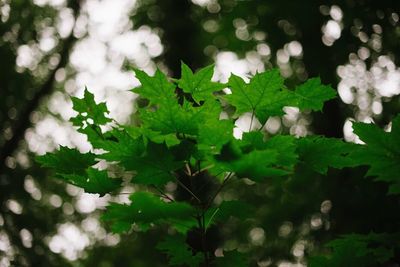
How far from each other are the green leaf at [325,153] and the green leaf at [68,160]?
906 millimetres

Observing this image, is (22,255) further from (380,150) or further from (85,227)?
(380,150)

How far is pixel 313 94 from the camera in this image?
1599 millimetres

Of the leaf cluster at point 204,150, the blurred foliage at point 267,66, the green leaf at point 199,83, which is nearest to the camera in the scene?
the leaf cluster at point 204,150

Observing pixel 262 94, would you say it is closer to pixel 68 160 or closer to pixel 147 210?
pixel 147 210

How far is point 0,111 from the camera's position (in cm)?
701

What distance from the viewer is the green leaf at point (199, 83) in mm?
1558

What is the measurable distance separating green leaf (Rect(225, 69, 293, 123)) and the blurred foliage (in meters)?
2.20

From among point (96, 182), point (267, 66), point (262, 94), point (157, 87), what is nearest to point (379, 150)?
point (262, 94)

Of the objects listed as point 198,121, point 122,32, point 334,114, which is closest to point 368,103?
point 334,114

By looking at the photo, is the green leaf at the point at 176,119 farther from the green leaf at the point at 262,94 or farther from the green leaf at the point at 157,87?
the green leaf at the point at 262,94

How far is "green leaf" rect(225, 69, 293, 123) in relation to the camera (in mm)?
1450

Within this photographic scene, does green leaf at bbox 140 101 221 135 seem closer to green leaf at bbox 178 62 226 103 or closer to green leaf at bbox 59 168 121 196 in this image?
green leaf at bbox 178 62 226 103

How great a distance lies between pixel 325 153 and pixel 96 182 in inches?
36.5

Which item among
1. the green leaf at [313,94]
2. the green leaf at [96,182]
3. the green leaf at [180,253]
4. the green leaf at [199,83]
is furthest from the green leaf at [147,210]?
the green leaf at [313,94]
